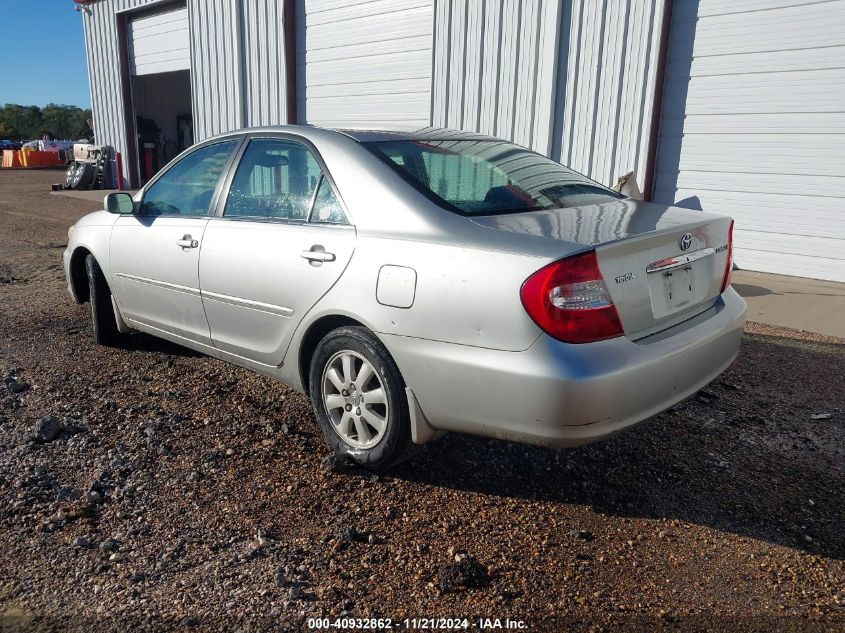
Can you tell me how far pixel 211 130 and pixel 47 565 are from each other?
13531 mm

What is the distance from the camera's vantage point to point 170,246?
4.05 meters

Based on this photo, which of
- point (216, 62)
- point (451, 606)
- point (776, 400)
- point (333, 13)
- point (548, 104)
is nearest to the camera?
point (451, 606)

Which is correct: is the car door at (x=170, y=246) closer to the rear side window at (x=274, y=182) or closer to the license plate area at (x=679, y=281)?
the rear side window at (x=274, y=182)

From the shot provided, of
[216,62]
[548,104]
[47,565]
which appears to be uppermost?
[216,62]

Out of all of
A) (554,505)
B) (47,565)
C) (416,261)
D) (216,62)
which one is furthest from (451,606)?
(216,62)

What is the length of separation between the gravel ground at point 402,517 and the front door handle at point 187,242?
2.98 ft

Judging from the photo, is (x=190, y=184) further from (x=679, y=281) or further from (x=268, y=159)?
(x=679, y=281)

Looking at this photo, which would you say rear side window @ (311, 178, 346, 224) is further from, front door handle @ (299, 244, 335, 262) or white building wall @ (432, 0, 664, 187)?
white building wall @ (432, 0, 664, 187)

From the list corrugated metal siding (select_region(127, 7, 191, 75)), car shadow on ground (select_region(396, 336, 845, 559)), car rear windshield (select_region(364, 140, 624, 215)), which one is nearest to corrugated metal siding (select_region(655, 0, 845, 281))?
car shadow on ground (select_region(396, 336, 845, 559))

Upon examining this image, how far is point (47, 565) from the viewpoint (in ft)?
8.32

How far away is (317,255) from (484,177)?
911 millimetres

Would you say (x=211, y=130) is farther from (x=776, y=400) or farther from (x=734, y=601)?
(x=734, y=601)

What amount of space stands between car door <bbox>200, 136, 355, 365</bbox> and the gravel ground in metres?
0.56

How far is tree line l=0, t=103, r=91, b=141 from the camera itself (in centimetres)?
6397
